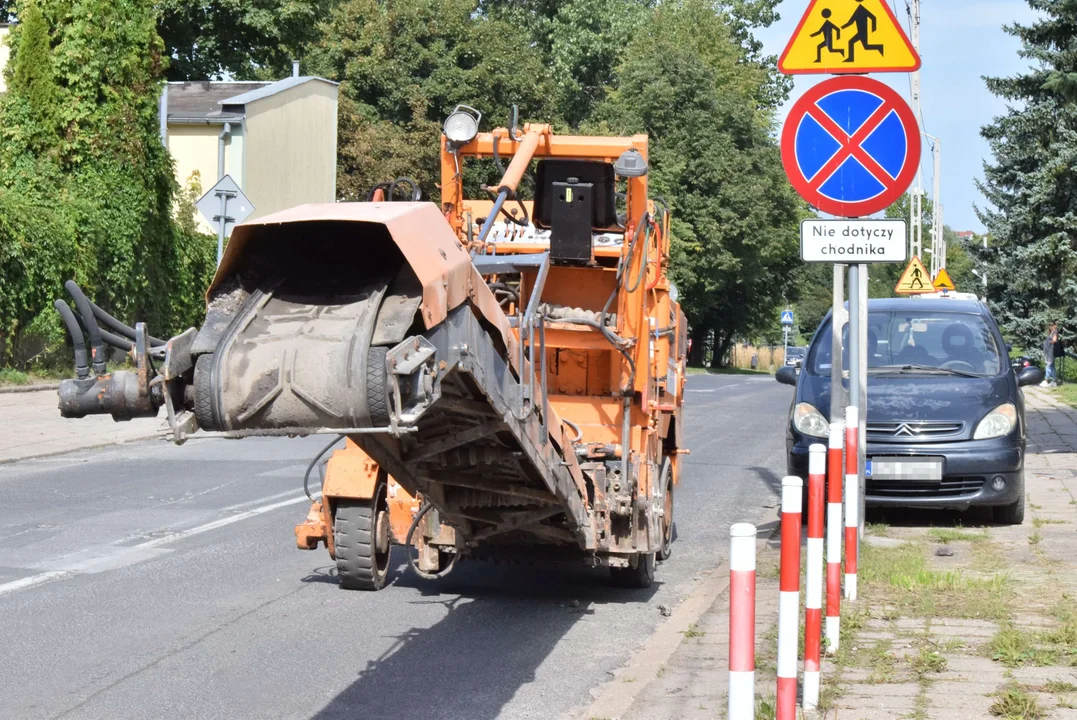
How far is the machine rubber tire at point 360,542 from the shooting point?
812cm

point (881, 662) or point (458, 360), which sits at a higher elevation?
point (458, 360)

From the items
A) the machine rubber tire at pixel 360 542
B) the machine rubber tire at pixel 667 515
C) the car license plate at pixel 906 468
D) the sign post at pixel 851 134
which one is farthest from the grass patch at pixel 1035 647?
the car license plate at pixel 906 468

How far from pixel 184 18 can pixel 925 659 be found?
4489cm

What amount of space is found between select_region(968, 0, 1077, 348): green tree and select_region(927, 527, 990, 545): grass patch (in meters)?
16.7

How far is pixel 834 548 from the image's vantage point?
6758 millimetres

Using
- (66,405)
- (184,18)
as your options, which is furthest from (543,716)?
(184,18)

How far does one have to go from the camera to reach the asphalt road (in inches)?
244

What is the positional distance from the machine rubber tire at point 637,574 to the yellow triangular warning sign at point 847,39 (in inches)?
122

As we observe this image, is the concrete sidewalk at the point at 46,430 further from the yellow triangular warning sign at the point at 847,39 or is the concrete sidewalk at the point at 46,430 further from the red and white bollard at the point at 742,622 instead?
the red and white bollard at the point at 742,622

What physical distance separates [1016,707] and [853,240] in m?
3.57

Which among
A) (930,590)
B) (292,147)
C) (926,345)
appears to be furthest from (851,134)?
(292,147)

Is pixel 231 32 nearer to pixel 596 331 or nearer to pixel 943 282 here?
pixel 943 282

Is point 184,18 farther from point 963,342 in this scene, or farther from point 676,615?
point 676,615

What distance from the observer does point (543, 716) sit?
237 inches
